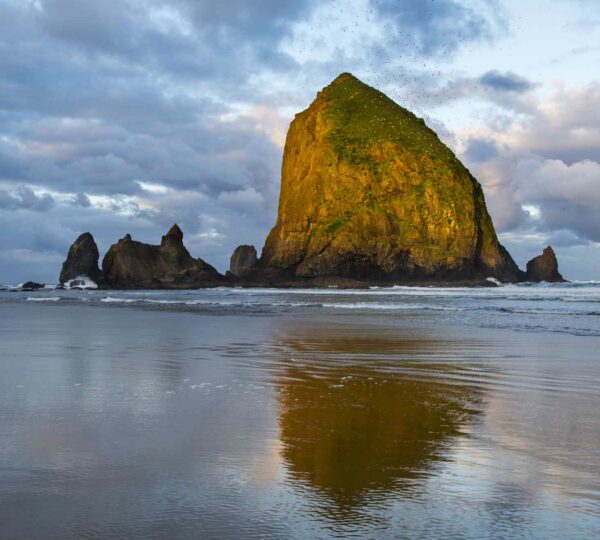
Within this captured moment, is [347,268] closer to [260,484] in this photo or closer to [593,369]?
[593,369]

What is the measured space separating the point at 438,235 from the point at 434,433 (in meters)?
117

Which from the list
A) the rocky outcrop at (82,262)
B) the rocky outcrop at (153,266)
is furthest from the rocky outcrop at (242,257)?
the rocky outcrop at (82,262)

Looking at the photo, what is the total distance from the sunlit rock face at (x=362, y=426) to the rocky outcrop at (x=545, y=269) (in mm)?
120161

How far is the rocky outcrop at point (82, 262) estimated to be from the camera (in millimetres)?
118562

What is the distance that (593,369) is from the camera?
39.0 feet

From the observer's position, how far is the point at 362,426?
279 inches

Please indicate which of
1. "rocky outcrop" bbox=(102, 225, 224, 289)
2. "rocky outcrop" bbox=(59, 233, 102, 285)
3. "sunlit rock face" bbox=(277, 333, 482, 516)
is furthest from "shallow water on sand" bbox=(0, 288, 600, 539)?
"rocky outcrop" bbox=(59, 233, 102, 285)

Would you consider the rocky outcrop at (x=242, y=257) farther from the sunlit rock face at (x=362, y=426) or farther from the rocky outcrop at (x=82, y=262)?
the sunlit rock face at (x=362, y=426)

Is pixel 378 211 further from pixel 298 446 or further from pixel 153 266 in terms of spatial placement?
pixel 298 446

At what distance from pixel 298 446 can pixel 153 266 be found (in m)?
111

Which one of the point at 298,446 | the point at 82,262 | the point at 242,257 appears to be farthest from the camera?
the point at 242,257

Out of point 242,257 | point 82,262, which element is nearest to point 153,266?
point 82,262

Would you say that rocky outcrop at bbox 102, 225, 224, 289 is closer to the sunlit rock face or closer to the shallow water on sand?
the shallow water on sand

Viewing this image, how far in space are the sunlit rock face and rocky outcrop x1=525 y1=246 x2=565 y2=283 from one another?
120 meters
